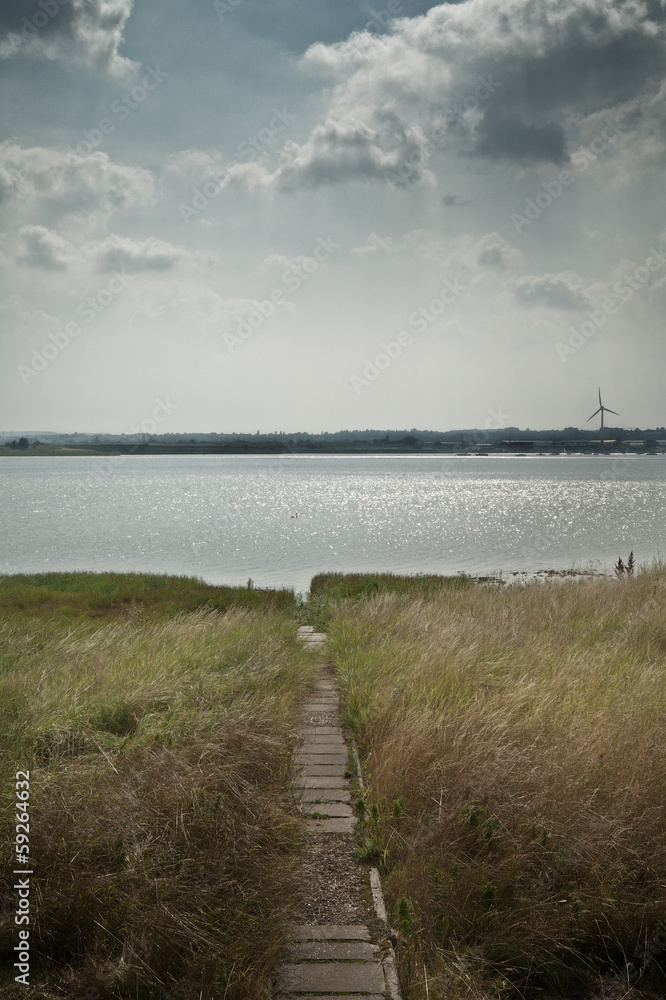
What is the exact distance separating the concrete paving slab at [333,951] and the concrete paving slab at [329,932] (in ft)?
0.10

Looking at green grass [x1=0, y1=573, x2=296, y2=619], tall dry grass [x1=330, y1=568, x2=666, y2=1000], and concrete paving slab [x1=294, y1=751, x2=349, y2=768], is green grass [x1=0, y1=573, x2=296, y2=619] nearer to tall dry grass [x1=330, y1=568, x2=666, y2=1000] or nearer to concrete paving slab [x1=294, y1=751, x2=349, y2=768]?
concrete paving slab [x1=294, y1=751, x2=349, y2=768]

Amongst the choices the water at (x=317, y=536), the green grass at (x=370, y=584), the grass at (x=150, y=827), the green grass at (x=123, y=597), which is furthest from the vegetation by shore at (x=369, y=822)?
the water at (x=317, y=536)

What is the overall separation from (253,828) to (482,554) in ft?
114

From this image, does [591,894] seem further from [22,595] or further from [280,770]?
[22,595]

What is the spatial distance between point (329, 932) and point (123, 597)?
61.5 feet

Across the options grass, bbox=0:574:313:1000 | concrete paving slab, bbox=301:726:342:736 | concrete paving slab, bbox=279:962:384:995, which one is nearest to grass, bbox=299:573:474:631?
concrete paving slab, bbox=301:726:342:736

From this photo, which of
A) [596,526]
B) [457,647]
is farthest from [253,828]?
[596,526]

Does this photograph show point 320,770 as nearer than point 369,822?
No

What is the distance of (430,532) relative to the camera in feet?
167

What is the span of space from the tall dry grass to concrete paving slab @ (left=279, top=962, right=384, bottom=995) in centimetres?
21

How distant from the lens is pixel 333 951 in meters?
4.09

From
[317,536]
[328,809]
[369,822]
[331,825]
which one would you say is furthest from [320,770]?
[317,536]

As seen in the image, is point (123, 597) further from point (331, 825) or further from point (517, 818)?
point (517, 818)

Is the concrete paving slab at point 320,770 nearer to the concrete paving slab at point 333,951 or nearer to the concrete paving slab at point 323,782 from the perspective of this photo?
the concrete paving slab at point 323,782
